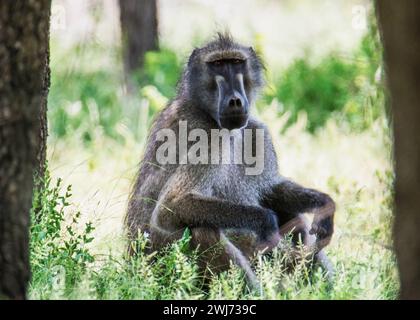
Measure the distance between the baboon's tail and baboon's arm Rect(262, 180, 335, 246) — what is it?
0.52 metres

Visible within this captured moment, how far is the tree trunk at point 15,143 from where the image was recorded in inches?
147

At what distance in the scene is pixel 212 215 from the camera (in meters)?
5.24

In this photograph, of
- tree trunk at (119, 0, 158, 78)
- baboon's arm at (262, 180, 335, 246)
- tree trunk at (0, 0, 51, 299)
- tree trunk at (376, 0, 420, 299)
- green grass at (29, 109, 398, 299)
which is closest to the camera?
tree trunk at (376, 0, 420, 299)

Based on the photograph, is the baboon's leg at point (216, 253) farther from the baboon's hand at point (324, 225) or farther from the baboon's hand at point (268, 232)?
the baboon's hand at point (324, 225)

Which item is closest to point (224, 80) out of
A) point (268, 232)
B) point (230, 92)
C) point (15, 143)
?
point (230, 92)

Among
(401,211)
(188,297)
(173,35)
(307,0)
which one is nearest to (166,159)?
(188,297)

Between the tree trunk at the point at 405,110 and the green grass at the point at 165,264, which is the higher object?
the tree trunk at the point at 405,110

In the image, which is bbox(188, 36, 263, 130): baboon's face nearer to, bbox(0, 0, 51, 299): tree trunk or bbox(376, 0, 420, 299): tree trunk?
bbox(0, 0, 51, 299): tree trunk

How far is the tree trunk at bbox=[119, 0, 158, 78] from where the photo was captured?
37.9 feet

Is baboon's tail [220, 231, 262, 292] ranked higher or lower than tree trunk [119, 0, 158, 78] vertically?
lower

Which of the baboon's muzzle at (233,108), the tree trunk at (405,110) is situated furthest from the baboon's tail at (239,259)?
the tree trunk at (405,110)

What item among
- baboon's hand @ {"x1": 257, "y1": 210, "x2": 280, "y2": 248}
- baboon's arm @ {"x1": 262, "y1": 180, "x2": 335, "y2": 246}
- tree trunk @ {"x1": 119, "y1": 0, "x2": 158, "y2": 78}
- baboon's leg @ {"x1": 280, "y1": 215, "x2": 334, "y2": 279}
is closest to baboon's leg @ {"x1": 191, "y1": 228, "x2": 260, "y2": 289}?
baboon's hand @ {"x1": 257, "y1": 210, "x2": 280, "y2": 248}

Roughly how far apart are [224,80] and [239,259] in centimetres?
109
